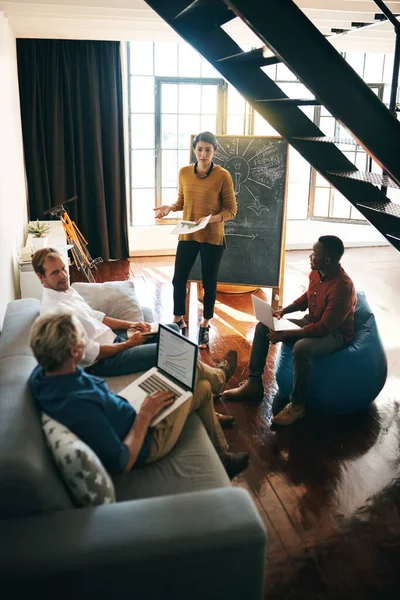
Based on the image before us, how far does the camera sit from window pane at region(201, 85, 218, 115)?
6.81 metres

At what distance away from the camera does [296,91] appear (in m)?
7.26

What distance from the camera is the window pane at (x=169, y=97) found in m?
6.72

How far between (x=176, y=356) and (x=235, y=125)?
517cm

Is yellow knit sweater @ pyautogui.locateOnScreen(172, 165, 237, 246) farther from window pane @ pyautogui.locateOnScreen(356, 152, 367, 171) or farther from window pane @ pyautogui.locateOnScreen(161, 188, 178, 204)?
window pane @ pyautogui.locateOnScreen(356, 152, 367, 171)

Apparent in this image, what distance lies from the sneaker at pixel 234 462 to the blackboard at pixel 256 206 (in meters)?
2.62

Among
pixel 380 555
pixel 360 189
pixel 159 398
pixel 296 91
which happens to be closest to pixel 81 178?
pixel 296 91

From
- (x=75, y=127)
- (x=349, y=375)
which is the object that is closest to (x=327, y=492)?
(x=349, y=375)

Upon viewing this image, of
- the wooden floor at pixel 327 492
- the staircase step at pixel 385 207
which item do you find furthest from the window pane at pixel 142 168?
the staircase step at pixel 385 207

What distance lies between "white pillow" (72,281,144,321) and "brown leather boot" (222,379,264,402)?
71cm

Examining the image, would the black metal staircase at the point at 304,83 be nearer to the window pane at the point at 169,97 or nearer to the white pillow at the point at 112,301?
the white pillow at the point at 112,301

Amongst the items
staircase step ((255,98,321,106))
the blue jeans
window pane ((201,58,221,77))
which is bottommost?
the blue jeans

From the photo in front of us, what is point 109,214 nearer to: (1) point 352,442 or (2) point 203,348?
(2) point 203,348

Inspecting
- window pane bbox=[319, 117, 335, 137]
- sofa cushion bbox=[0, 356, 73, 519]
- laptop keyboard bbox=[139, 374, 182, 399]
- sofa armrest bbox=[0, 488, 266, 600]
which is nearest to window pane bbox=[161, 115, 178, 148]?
window pane bbox=[319, 117, 335, 137]

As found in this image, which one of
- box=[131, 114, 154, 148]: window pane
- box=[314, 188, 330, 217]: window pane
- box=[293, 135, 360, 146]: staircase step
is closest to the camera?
box=[293, 135, 360, 146]: staircase step
